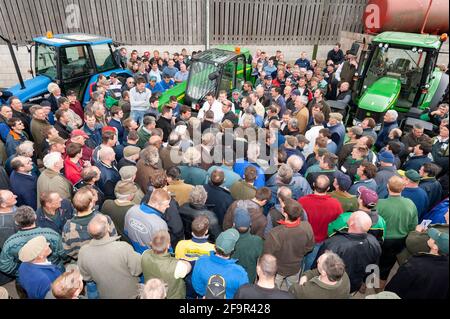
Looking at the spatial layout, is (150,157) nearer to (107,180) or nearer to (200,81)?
(107,180)

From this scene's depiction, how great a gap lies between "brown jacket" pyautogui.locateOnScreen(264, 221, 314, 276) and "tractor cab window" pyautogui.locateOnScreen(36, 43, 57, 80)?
7.30m

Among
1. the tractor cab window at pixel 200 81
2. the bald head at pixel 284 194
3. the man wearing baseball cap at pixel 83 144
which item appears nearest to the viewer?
the bald head at pixel 284 194

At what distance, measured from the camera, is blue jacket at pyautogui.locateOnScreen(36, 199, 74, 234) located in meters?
3.58

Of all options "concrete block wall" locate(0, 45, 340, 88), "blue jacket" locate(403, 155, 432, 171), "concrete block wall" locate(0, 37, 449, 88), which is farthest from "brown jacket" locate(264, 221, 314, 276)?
"concrete block wall" locate(0, 45, 340, 88)

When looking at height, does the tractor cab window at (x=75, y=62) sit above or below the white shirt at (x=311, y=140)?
above

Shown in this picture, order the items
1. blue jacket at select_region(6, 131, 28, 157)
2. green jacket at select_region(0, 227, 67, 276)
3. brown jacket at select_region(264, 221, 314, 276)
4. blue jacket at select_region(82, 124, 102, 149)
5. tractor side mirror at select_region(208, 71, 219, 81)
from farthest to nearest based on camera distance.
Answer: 1. tractor side mirror at select_region(208, 71, 219, 81)
2. blue jacket at select_region(82, 124, 102, 149)
3. blue jacket at select_region(6, 131, 28, 157)
4. brown jacket at select_region(264, 221, 314, 276)
5. green jacket at select_region(0, 227, 67, 276)

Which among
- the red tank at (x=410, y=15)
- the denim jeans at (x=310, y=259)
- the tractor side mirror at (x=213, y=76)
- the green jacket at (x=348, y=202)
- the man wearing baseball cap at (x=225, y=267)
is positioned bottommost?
the denim jeans at (x=310, y=259)

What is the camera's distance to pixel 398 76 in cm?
800

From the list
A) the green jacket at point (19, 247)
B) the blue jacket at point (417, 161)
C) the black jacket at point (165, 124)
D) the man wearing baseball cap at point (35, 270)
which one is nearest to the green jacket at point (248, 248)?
the man wearing baseball cap at point (35, 270)

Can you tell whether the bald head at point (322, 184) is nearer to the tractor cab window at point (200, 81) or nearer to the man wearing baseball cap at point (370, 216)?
the man wearing baseball cap at point (370, 216)

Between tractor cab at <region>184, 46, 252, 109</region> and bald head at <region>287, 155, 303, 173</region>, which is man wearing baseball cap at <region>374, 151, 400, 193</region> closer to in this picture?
bald head at <region>287, 155, 303, 173</region>

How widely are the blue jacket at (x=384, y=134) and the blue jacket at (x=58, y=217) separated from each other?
19.0ft

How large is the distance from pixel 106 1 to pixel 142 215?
1175 cm

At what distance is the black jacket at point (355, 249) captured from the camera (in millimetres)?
3223
